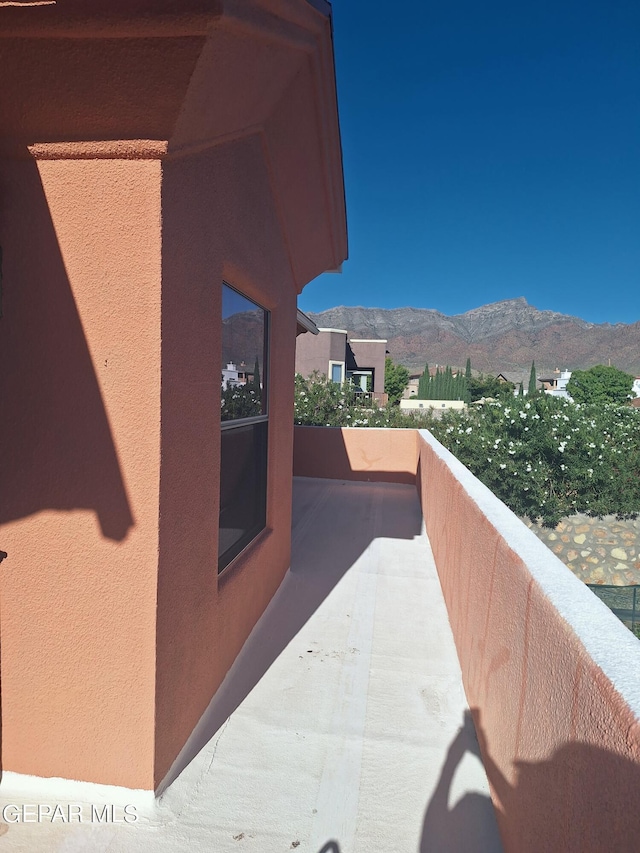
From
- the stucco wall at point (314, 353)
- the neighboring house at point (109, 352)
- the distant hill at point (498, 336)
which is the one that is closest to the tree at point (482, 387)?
the stucco wall at point (314, 353)

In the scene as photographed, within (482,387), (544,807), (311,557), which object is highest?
(482,387)

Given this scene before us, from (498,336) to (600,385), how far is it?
339 feet

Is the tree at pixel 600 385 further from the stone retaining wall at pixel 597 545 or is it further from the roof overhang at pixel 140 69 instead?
the roof overhang at pixel 140 69

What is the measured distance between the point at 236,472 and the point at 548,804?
2601 mm

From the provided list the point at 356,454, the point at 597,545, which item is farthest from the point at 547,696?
the point at 597,545

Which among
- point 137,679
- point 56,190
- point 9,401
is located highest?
Answer: point 56,190

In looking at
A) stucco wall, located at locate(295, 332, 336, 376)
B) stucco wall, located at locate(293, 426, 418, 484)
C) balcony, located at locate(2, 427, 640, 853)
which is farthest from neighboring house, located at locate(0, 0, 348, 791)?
stucco wall, located at locate(295, 332, 336, 376)

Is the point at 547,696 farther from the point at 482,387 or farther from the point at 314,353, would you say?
the point at 482,387

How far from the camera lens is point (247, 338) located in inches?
145

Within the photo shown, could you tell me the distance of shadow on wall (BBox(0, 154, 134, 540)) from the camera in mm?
2182

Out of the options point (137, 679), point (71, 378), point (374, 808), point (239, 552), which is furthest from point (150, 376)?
point (374, 808)

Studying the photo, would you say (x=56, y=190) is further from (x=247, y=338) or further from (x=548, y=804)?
(x=548, y=804)

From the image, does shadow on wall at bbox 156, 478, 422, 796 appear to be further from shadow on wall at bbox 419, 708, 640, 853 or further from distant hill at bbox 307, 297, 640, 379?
distant hill at bbox 307, 297, 640, 379

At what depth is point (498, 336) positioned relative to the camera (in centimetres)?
15975
